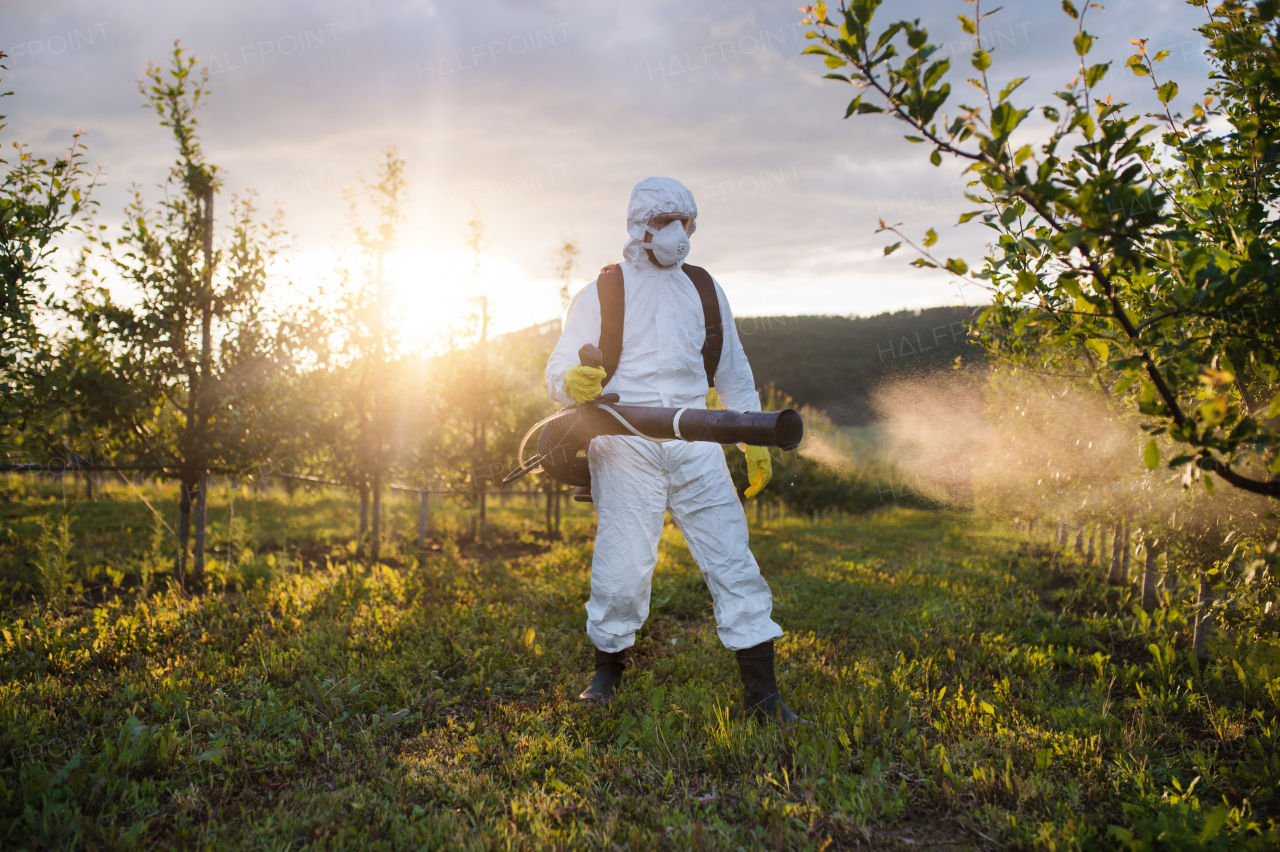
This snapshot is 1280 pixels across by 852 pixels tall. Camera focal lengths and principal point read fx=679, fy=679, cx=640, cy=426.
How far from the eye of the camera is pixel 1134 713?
3078 millimetres

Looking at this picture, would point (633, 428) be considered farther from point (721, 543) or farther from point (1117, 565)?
point (1117, 565)

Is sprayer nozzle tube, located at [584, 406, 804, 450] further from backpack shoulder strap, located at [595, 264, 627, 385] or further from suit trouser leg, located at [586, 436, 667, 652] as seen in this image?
backpack shoulder strap, located at [595, 264, 627, 385]

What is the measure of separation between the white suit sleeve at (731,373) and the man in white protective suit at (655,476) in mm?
191

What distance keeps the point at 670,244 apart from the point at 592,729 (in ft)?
7.67

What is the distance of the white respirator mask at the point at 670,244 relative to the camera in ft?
11.3

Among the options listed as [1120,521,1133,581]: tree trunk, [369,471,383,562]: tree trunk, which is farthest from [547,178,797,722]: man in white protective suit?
[369,471,383,562]: tree trunk

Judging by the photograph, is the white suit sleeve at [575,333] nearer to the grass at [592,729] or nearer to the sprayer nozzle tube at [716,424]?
the sprayer nozzle tube at [716,424]

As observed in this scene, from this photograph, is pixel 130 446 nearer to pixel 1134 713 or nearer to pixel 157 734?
pixel 157 734

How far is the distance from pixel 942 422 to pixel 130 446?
30.1 feet

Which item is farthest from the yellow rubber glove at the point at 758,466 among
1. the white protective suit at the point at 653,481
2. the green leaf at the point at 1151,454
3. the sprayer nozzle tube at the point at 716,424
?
the green leaf at the point at 1151,454

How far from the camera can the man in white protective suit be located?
328 centimetres

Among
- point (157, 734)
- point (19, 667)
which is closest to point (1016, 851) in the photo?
point (157, 734)

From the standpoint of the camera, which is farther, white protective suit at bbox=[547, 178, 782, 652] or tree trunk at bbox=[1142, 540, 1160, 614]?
tree trunk at bbox=[1142, 540, 1160, 614]

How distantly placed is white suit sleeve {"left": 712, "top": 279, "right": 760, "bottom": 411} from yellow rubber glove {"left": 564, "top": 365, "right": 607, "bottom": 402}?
849 millimetres
